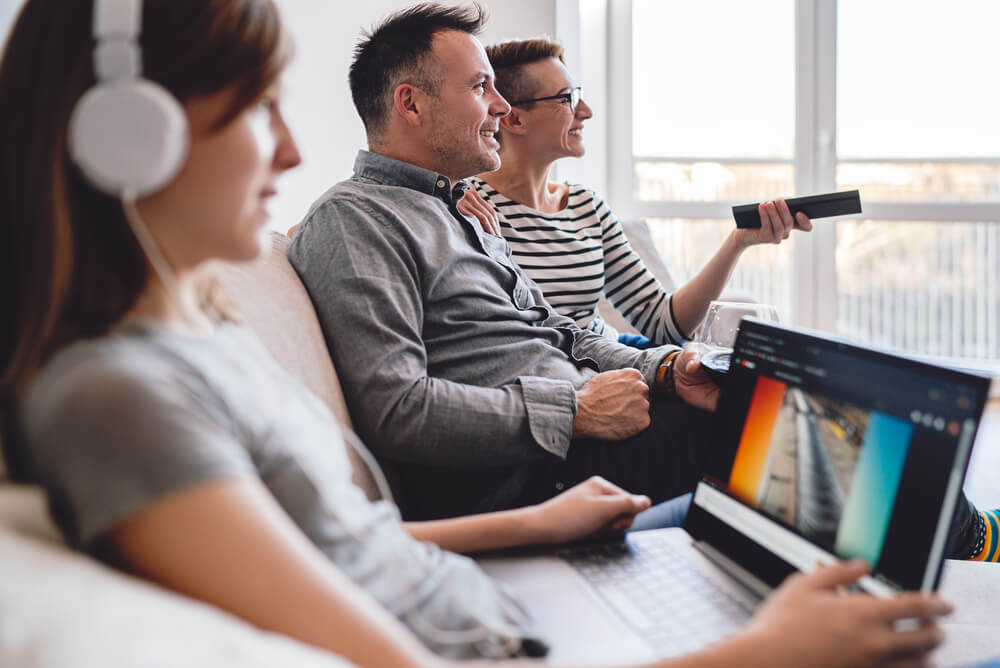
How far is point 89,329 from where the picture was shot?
572mm

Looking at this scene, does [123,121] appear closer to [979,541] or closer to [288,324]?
[288,324]

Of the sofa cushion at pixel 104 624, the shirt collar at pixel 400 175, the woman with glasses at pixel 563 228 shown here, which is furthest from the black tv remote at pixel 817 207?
the sofa cushion at pixel 104 624

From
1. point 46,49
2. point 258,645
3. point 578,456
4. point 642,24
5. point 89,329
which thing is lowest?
point 578,456

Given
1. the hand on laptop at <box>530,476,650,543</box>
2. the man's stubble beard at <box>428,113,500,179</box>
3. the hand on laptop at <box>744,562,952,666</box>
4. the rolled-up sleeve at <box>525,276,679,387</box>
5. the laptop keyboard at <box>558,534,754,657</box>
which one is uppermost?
the man's stubble beard at <box>428,113,500,179</box>

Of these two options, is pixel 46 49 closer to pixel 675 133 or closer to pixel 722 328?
pixel 722 328

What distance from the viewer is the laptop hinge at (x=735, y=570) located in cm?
84

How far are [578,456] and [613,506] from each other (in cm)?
44

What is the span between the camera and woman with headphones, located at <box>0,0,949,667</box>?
20.4 inches

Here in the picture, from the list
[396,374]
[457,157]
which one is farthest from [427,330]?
[457,157]

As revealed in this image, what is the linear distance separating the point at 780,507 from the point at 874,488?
0.13 metres

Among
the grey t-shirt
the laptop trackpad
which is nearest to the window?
the laptop trackpad

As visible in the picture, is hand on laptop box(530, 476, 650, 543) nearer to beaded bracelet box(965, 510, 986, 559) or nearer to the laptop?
the laptop

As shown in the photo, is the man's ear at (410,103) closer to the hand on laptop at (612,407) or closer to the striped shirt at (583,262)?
the striped shirt at (583,262)

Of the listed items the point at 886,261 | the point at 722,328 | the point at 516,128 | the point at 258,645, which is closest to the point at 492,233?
the point at 516,128
